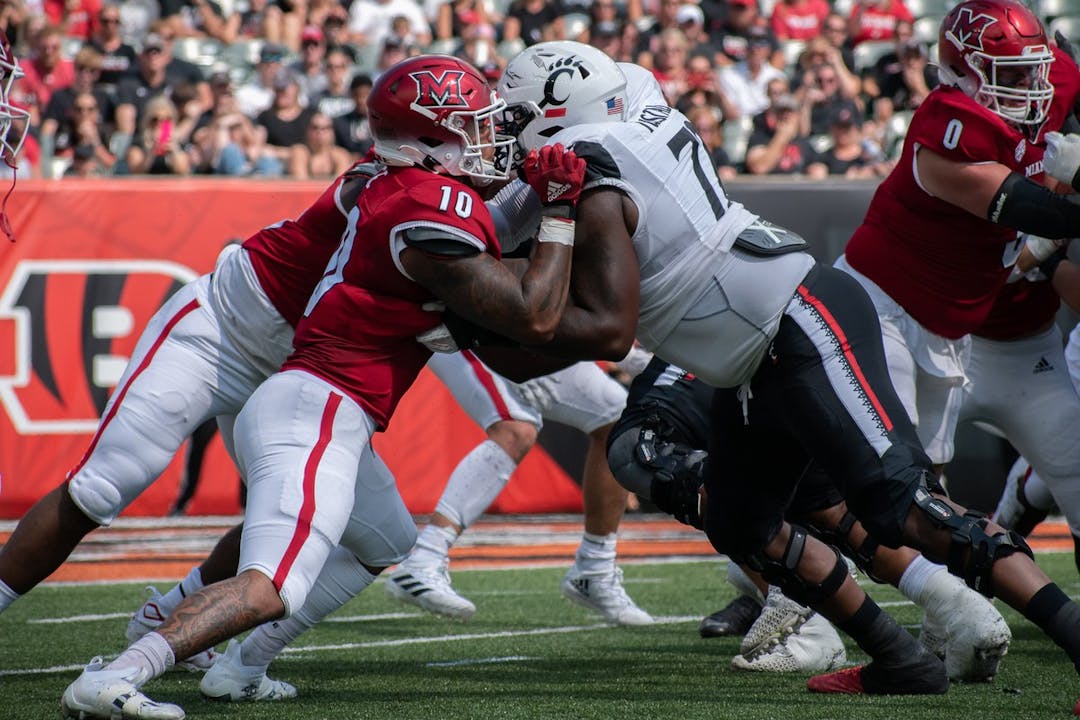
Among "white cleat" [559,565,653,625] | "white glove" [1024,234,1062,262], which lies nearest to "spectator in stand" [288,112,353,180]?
"white cleat" [559,565,653,625]

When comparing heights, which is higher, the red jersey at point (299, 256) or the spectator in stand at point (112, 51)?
the red jersey at point (299, 256)

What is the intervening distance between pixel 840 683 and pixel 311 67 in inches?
349

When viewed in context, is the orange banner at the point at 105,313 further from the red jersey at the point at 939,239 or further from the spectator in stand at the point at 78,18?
the red jersey at the point at 939,239

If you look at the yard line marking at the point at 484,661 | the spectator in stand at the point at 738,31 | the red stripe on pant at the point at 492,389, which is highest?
the red stripe on pant at the point at 492,389

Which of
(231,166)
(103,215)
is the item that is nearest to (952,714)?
(103,215)

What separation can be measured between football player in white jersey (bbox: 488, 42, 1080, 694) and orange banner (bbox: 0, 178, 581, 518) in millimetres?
5030

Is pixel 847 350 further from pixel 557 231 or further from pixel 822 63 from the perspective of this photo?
pixel 822 63

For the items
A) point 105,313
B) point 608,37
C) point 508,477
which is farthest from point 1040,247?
point 608,37

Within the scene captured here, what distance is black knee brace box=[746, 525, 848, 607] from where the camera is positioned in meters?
3.91

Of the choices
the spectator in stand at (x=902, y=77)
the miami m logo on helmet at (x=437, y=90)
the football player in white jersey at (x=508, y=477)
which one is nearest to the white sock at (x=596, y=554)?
the football player in white jersey at (x=508, y=477)

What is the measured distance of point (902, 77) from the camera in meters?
12.2

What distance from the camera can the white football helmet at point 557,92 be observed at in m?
3.78

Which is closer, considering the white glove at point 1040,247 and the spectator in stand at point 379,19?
the white glove at point 1040,247

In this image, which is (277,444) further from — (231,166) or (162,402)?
Result: (231,166)
